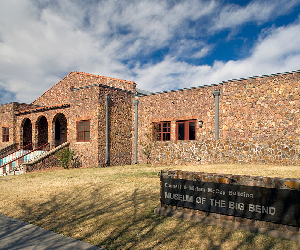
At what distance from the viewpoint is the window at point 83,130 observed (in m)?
17.7

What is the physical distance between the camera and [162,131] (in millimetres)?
17969

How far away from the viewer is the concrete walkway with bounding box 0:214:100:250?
436cm

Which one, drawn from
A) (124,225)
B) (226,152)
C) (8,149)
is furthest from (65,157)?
(124,225)

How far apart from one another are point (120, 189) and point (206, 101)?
9.48 metres

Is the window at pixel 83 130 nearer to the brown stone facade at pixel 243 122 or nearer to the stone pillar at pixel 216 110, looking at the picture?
the brown stone facade at pixel 243 122

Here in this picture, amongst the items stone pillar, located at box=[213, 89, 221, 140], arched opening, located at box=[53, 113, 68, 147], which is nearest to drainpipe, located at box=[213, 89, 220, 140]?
stone pillar, located at box=[213, 89, 221, 140]

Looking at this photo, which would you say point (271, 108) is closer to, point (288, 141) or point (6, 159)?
point (288, 141)

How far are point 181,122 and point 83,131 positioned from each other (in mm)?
7130

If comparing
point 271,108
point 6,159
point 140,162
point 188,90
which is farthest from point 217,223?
point 6,159

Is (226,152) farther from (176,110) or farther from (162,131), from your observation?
(162,131)

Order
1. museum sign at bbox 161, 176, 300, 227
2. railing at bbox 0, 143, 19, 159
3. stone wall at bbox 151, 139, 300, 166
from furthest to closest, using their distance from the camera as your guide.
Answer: railing at bbox 0, 143, 19, 159 < stone wall at bbox 151, 139, 300, 166 < museum sign at bbox 161, 176, 300, 227

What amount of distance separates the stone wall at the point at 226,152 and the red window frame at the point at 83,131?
218 inches

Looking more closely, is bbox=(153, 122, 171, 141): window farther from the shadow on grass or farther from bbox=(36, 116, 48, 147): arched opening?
bbox=(36, 116, 48, 147): arched opening

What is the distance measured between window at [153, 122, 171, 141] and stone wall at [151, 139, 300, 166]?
3.00m
